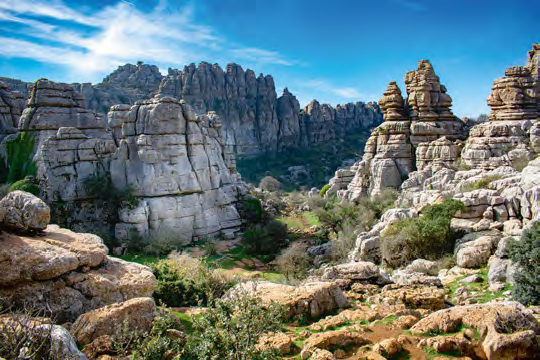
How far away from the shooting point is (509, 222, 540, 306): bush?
27.8ft

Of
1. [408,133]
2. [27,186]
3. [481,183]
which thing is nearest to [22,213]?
[27,186]

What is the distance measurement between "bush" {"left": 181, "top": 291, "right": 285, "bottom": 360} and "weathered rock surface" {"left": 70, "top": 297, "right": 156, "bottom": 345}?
4.98 feet

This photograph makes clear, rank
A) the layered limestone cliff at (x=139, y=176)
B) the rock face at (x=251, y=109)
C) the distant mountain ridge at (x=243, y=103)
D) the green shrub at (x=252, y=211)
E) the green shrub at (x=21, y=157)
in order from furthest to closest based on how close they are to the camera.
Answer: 1. the rock face at (x=251, y=109)
2. the distant mountain ridge at (x=243, y=103)
3. the green shrub at (x=252, y=211)
4. the green shrub at (x=21, y=157)
5. the layered limestone cliff at (x=139, y=176)

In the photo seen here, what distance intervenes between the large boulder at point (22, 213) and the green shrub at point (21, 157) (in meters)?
23.0

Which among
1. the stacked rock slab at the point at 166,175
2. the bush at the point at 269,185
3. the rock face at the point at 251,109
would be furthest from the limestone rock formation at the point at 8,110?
the rock face at the point at 251,109

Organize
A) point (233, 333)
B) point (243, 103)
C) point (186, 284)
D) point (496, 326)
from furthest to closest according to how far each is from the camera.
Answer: point (243, 103), point (186, 284), point (496, 326), point (233, 333)

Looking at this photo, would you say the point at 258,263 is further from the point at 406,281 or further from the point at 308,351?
the point at 308,351

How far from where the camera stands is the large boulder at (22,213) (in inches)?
308

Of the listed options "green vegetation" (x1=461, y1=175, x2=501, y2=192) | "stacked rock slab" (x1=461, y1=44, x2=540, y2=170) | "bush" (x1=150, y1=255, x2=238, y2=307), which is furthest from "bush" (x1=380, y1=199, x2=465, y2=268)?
"stacked rock slab" (x1=461, y1=44, x2=540, y2=170)

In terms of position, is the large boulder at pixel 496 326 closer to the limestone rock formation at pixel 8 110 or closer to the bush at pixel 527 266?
the bush at pixel 527 266

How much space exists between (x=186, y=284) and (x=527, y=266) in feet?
31.1

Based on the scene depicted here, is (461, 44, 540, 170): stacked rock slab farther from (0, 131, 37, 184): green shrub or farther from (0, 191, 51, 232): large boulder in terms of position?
(0, 131, 37, 184): green shrub

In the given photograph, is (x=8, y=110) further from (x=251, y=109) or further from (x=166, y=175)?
(x=251, y=109)

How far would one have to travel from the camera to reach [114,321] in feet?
20.9
